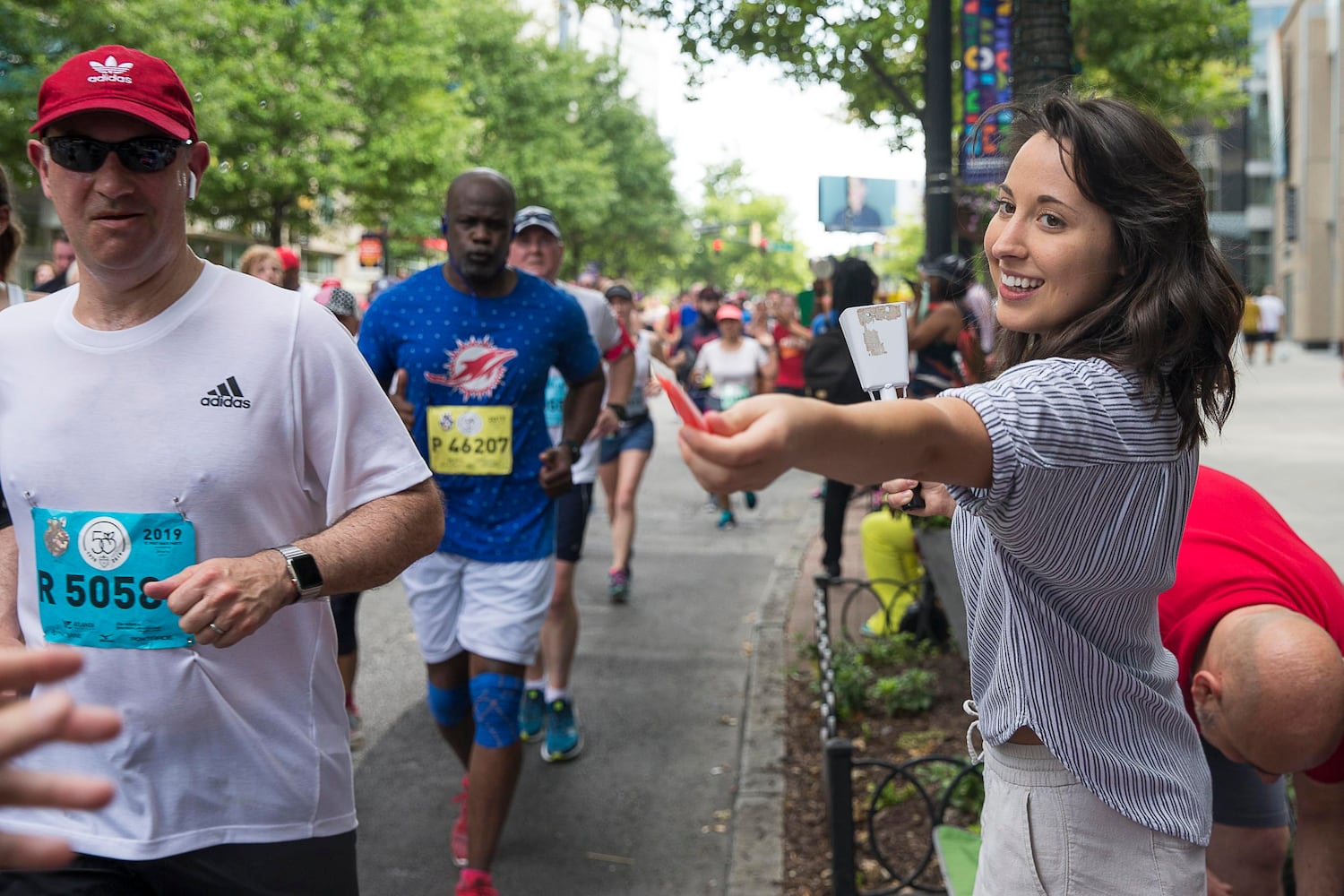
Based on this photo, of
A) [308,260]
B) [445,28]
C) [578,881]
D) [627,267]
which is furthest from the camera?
[627,267]

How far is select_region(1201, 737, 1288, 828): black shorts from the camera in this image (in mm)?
2568

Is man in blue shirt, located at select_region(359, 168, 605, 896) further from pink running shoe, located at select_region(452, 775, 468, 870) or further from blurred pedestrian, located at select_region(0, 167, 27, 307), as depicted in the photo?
blurred pedestrian, located at select_region(0, 167, 27, 307)

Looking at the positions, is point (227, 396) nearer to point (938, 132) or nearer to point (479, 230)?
point (479, 230)

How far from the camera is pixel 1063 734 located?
1840 mm

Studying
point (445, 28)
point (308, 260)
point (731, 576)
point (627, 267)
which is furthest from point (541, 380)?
point (627, 267)

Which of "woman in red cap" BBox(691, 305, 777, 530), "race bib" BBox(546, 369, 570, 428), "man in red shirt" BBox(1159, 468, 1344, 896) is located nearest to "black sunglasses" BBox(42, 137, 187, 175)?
"man in red shirt" BBox(1159, 468, 1344, 896)

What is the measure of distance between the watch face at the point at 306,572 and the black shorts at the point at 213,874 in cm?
52

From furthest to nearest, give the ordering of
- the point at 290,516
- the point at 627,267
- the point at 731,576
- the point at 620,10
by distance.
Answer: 1. the point at 627,267
2. the point at 620,10
3. the point at 731,576
4. the point at 290,516

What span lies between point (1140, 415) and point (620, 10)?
42.3 feet

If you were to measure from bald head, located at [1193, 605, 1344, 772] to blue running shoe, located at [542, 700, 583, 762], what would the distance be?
384 centimetres

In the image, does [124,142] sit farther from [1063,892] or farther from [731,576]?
[731,576]

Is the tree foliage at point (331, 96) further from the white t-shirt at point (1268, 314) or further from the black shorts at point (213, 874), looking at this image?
the black shorts at point (213, 874)

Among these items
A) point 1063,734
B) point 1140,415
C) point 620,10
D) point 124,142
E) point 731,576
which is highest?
point 620,10

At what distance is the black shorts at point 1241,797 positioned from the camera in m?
2.57
